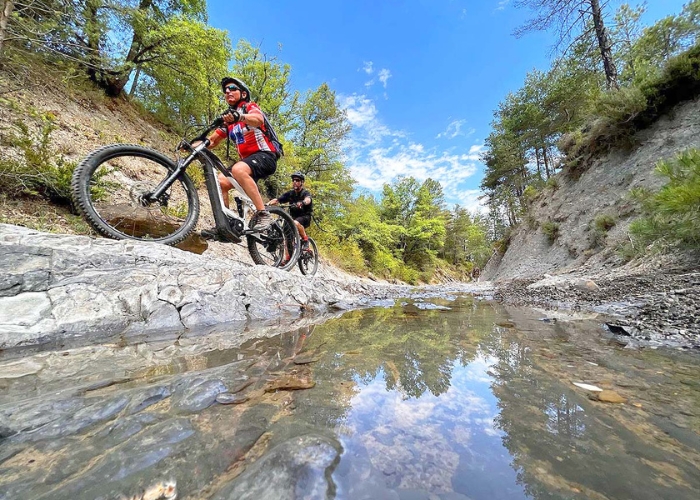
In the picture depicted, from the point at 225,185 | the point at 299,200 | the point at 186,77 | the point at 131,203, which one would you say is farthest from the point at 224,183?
the point at 186,77

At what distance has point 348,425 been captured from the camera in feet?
2.82

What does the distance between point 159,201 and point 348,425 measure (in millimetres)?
3355

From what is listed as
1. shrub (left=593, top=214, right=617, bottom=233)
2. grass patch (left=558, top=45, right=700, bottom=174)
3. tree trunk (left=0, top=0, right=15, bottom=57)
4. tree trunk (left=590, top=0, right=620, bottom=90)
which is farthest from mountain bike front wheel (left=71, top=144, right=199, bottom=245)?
tree trunk (left=590, top=0, right=620, bottom=90)

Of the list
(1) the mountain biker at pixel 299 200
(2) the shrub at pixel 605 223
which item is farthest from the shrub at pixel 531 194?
(1) the mountain biker at pixel 299 200

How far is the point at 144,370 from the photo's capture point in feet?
4.25

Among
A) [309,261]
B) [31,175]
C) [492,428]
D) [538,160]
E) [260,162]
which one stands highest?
[538,160]

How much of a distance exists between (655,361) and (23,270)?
3981 mm

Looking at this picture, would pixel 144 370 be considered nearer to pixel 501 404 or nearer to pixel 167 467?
pixel 167 467

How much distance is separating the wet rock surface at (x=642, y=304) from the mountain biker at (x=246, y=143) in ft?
13.3

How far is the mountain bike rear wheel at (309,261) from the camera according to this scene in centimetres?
597

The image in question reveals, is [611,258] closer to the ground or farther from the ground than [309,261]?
closer to the ground

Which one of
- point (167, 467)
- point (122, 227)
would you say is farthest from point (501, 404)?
point (122, 227)

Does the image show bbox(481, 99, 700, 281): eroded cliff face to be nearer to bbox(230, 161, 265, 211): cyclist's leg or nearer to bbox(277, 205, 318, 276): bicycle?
bbox(277, 205, 318, 276): bicycle

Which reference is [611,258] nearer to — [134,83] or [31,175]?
[31,175]
